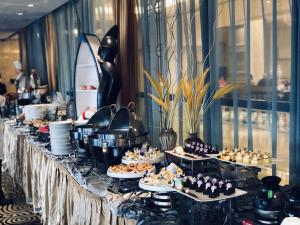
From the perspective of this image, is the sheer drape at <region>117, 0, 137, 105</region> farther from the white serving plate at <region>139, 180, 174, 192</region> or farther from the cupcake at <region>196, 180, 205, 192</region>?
the cupcake at <region>196, 180, 205, 192</region>

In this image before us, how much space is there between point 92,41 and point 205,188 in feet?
8.27

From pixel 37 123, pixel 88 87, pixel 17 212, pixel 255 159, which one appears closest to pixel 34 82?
pixel 88 87

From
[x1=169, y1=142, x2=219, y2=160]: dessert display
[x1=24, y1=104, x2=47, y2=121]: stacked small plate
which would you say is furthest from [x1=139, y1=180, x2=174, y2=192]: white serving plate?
[x1=24, y1=104, x2=47, y2=121]: stacked small plate

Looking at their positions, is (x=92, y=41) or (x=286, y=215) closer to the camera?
(x=286, y=215)

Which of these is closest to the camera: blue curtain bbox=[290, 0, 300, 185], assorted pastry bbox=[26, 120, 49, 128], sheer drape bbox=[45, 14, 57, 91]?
blue curtain bbox=[290, 0, 300, 185]

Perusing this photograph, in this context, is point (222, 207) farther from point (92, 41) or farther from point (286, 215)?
point (92, 41)

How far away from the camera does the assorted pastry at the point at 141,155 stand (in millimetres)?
1588

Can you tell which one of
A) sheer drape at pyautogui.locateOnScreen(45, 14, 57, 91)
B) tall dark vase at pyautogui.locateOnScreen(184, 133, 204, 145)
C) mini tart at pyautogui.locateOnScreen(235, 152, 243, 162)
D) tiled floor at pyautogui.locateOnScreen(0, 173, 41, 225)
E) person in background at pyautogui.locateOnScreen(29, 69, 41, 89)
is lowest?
tiled floor at pyautogui.locateOnScreen(0, 173, 41, 225)

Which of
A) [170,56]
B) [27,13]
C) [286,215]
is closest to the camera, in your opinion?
[286,215]

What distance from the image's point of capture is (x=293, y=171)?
147 cm

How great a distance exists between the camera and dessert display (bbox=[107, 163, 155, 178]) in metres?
1.42

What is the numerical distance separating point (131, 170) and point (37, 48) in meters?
5.41

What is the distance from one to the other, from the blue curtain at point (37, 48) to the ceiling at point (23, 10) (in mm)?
147

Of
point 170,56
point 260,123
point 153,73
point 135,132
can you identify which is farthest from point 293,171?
point 153,73
